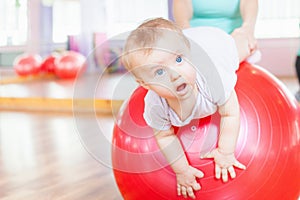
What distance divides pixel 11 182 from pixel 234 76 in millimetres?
927

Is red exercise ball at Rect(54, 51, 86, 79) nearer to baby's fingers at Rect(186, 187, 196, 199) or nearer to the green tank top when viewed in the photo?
the green tank top

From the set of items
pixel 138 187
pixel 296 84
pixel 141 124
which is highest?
pixel 141 124

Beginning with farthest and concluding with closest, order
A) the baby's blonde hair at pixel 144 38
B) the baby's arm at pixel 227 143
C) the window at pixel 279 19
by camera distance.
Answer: the window at pixel 279 19
the baby's arm at pixel 227 143
the baby's blonde hair at pixel 144 38

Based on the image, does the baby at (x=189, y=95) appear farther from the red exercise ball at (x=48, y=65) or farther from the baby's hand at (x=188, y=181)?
the red exercise ball at (x=48, y=65)

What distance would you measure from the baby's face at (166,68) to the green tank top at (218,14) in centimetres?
54

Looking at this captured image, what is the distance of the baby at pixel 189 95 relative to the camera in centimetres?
104

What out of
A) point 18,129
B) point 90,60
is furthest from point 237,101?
point 18,129

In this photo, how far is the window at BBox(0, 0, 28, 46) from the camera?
232 inches

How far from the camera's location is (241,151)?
117cm

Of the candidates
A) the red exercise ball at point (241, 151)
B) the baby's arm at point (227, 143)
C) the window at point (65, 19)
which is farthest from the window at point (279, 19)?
the baby's arm at point (227, 143)

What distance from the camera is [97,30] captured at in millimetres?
5359

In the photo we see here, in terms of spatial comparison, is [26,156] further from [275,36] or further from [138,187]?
[275,36]

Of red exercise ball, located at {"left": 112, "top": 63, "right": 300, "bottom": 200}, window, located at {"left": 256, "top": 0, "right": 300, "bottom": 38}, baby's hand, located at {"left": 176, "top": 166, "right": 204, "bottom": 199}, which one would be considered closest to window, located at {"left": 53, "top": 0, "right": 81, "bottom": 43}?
window, located at {"left": 256, "top": 0, "right": 300, "bottom": 38}

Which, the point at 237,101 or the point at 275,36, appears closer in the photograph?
the point at 237,101
